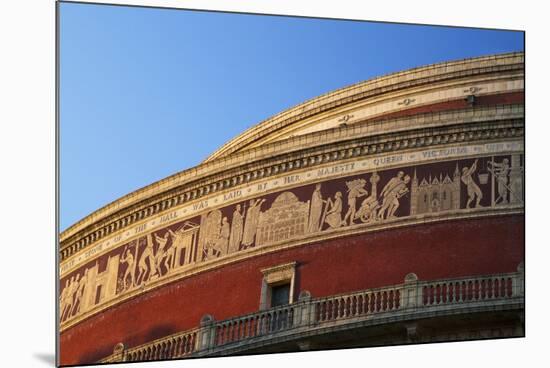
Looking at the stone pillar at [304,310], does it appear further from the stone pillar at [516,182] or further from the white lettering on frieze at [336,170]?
the stone pillar at [516,182]

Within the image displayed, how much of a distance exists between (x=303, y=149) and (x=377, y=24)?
1.79 metres

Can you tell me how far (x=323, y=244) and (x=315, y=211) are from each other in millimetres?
340

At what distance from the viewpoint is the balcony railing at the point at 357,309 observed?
14.0 metres

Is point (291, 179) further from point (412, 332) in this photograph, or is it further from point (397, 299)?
point (412, 332)

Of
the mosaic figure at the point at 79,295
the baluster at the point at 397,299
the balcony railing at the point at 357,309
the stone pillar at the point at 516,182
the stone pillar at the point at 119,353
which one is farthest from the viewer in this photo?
the stone pillar at the point at 516,182

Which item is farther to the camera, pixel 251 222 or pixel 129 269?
pixel 251 222

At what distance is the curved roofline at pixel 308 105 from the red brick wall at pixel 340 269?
1298 mm

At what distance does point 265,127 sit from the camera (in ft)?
52.5

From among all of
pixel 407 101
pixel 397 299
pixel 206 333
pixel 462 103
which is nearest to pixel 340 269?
pixel 397 299

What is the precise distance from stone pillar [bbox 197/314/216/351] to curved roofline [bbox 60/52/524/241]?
4.72ft

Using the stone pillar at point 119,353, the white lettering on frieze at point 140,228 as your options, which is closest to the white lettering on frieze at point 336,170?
the white lettering on frieze at point 140,228

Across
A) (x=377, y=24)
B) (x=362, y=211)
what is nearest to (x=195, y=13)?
(x=377, y=24)

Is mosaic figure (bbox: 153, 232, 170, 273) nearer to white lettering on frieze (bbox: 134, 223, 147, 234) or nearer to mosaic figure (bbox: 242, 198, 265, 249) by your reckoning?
white lettering on frieze (bbox: 134, 223, 147, 234)
